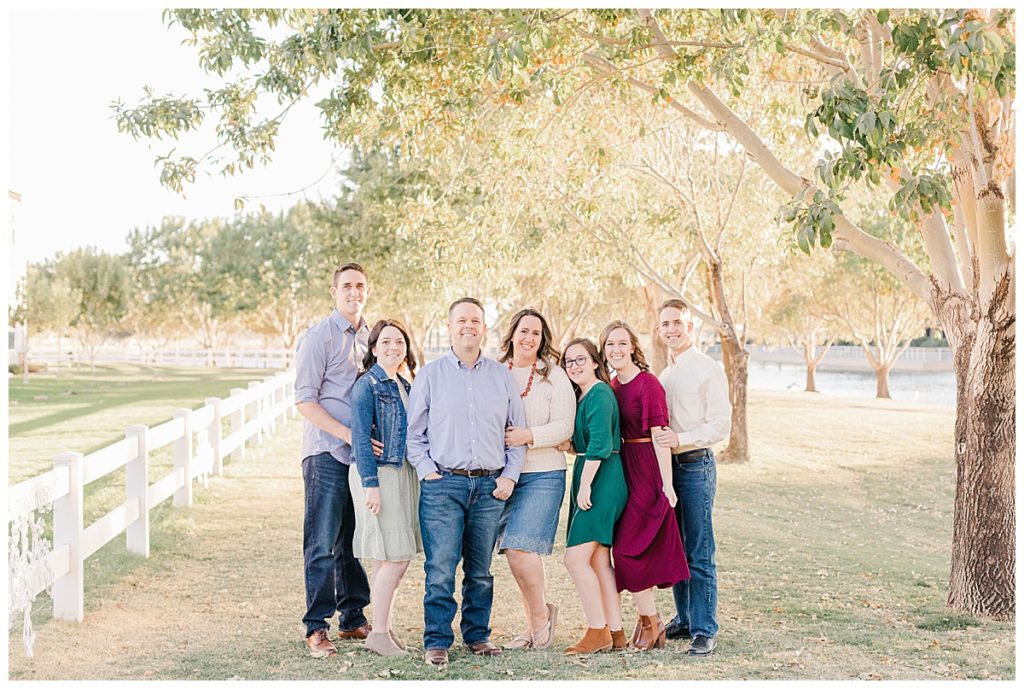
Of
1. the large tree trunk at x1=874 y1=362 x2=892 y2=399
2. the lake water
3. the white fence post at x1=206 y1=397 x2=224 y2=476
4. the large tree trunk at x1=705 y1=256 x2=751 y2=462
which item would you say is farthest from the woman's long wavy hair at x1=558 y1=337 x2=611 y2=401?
the lake water

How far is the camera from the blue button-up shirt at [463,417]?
18.9 feet

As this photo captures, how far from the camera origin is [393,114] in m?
8.91

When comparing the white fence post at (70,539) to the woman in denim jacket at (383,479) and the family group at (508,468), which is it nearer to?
the family group at (508,468)

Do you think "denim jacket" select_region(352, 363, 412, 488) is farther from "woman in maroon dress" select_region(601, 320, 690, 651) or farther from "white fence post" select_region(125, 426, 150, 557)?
"white fence post" select_region(125, 426, 150, 557)

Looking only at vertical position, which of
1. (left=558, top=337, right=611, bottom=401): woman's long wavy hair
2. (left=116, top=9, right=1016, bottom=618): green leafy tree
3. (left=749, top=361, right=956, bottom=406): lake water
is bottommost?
(left=749, top=361, right=956, bottom=406): lake water

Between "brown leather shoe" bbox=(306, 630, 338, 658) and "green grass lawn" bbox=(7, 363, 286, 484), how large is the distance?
28.0ft

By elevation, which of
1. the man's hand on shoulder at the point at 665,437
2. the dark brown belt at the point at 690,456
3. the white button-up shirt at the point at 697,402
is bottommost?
the dark brown belt at the point at 690,456

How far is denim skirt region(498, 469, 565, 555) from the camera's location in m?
5.88

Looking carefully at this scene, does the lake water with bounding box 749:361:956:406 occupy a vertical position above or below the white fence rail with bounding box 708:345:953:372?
below

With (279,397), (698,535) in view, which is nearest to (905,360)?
(279,397)

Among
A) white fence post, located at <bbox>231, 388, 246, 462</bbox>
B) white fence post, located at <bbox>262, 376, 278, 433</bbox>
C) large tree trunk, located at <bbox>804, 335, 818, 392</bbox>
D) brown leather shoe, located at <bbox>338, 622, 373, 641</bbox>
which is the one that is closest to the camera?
brown leather shoe, located at <bbox>338, 622, 373, 641</bbox>

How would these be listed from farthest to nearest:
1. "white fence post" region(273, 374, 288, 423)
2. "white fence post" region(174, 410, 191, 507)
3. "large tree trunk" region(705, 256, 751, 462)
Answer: "white fence post" region(273, 374, 288, 423), "large tree trunk" region(705, 256, 751, 462), "white fence post" region(174, 410, 191, 507)

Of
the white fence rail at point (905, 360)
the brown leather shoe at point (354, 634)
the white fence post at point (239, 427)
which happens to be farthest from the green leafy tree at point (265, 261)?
the brown leather shoe at point (354, 634)

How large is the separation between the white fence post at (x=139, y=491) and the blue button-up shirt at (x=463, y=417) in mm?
3662
